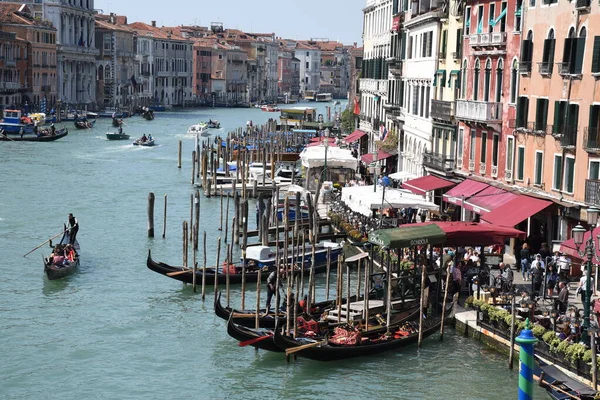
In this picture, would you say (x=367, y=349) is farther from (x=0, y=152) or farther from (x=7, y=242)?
(x=0, y=152)

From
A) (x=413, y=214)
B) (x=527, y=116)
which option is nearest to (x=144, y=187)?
(x=413, y=214)

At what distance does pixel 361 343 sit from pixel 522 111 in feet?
20.4

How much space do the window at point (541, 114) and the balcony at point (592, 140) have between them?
1.68m

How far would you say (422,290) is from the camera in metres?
14.2

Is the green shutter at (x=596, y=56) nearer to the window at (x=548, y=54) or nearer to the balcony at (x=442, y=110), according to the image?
the window at (x=548, y=54)

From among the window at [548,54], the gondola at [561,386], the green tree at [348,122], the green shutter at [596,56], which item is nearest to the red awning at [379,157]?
the window at [548,54]

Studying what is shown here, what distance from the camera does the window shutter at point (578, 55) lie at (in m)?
16.1

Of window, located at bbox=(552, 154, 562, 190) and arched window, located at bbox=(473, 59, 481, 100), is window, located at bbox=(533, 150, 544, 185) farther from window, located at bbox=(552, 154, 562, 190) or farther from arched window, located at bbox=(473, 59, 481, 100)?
arched window, located at bbox=(473, 59, 481, 100)

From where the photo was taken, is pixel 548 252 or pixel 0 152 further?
pixel 0 152

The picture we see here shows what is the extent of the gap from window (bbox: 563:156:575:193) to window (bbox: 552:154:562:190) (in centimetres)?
27

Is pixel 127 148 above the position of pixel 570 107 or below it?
below

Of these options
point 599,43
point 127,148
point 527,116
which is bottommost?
point 127,148

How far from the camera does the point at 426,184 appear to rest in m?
22.0

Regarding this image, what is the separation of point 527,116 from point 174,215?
11.2m
